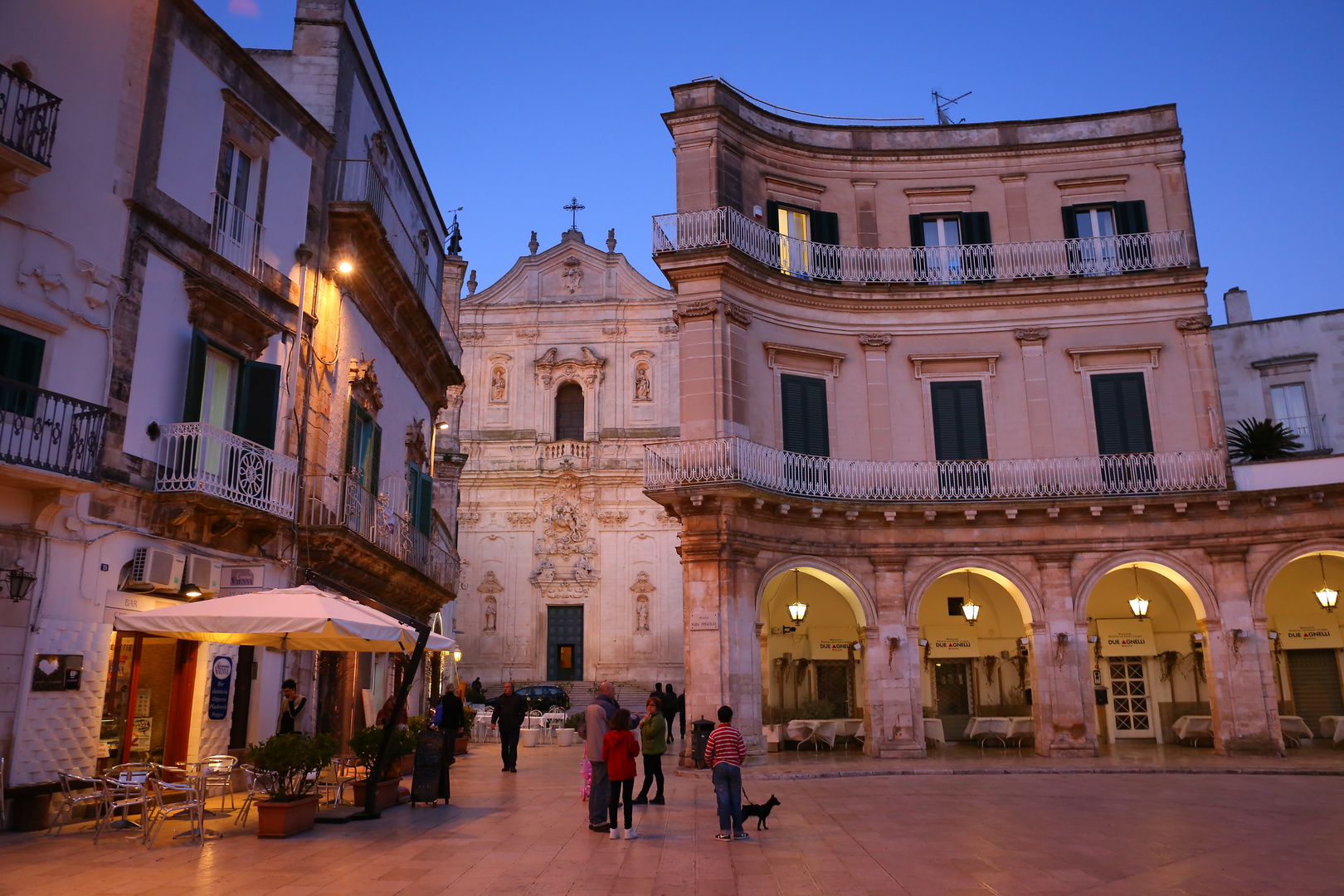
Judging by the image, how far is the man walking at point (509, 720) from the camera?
17297 mm

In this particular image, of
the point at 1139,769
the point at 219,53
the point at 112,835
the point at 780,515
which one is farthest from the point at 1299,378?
the point at 112,835

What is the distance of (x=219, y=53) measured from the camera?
14188 millimetres

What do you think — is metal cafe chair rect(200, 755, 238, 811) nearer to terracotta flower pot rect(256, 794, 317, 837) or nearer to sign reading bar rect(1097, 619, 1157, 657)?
terracotta flower pot rect(256, 794, 317, 837)

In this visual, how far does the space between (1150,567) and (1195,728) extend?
12.3 ft

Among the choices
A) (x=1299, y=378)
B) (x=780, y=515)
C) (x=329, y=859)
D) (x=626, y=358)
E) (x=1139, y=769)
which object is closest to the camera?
(x=329, y=859)

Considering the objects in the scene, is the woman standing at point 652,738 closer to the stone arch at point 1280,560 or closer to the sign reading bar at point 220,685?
the sign reading bar at point 220,685

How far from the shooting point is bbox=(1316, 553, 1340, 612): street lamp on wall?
814 inches

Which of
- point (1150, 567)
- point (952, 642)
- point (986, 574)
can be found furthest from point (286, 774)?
point (1150, 567)

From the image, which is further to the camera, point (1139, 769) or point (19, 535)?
point (1139, 769)

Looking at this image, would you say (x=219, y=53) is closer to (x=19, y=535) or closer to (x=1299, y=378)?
(x=19, y=535)

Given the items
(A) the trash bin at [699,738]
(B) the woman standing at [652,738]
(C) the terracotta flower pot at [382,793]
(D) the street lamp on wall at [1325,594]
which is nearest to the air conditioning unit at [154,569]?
(C) the terracotta flower pot at [382,793]

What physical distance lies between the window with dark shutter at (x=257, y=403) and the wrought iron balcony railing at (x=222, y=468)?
285 millimetres

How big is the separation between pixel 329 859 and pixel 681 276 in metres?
14.1

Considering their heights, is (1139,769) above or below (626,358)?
below
